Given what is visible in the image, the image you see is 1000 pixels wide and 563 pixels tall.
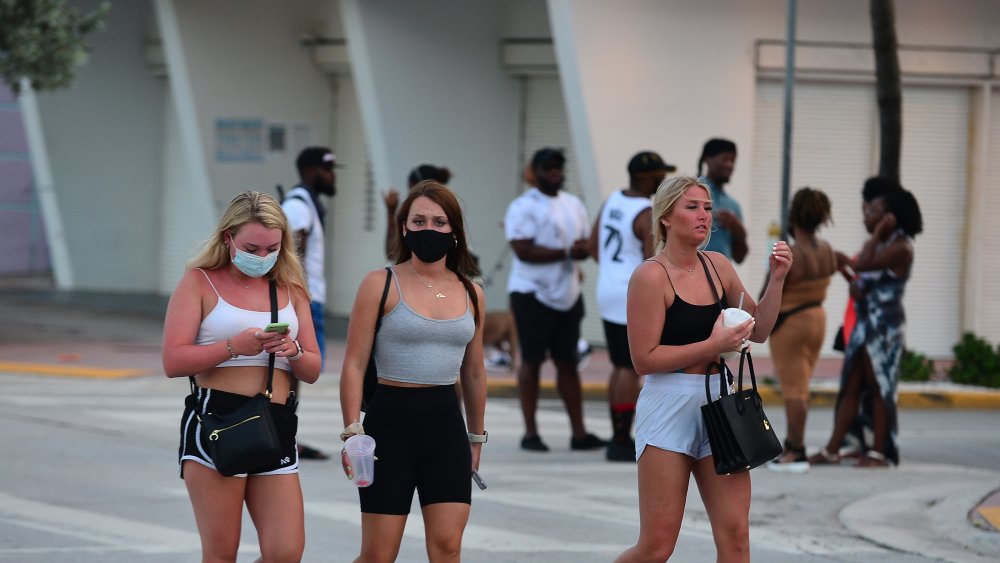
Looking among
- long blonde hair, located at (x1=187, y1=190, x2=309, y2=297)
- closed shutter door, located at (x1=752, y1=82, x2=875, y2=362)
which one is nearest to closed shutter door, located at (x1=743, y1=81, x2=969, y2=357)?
closed shutter door, located at (x1=752, y1=82, x2=875, y2=362)

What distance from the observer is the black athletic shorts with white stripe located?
570 cm

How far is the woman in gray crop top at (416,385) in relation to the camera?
19.2ft

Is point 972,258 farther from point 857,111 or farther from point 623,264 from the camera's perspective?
point 623,264

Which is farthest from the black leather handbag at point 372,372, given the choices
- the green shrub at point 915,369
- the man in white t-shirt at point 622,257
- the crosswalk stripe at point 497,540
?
the green shrub at point 915,369

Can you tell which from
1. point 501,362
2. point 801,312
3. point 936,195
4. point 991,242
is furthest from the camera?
point 991,242

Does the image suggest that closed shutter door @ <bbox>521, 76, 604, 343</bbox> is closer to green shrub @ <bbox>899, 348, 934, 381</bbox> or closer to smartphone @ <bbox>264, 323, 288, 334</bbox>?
green shrub @ <bbox>899, 348, 934, 381</bbox>

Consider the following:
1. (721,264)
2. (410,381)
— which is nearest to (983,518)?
(721,264)

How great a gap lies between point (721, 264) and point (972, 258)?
12.5 metres

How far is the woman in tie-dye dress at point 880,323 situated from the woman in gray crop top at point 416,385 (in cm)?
510

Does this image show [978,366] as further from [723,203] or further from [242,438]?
[242,438]

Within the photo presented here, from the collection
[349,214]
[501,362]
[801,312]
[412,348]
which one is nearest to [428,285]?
[412,348]

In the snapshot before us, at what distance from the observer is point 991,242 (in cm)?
1814

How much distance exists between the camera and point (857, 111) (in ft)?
58.0

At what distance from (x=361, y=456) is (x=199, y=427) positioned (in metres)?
0.57
